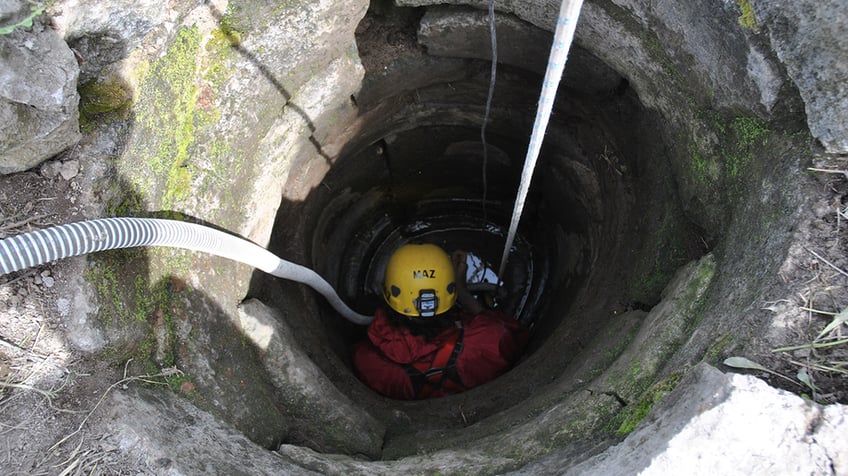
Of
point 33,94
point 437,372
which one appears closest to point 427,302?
point 437,372

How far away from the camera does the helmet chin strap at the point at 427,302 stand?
466 cm

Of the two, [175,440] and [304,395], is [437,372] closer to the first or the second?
[304,395]

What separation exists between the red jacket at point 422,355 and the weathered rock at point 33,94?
299 centimetres

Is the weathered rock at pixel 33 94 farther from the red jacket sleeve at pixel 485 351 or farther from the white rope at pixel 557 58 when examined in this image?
the red jacket sleeve at pixel 485 351

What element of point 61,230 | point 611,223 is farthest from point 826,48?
point 61,230

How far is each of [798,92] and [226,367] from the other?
8.47ft

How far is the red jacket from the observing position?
4.41 m

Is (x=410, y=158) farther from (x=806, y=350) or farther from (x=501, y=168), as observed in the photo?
(x=806, y=350)

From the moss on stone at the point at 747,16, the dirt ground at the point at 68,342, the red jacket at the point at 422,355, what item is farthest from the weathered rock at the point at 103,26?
the red jacket at the point at 422,355

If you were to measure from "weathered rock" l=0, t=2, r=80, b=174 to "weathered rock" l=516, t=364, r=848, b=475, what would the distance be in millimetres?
2221

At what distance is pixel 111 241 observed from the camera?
6.12ft

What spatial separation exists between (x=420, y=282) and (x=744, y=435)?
333 centimetres

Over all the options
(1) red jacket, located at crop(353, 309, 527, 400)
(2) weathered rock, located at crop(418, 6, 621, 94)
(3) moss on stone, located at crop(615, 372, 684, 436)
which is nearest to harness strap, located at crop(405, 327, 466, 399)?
(1) red jacket, located at crop(353, 309, 527, 400)

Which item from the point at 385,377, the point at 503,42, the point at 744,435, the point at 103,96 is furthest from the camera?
the point at 385,377
